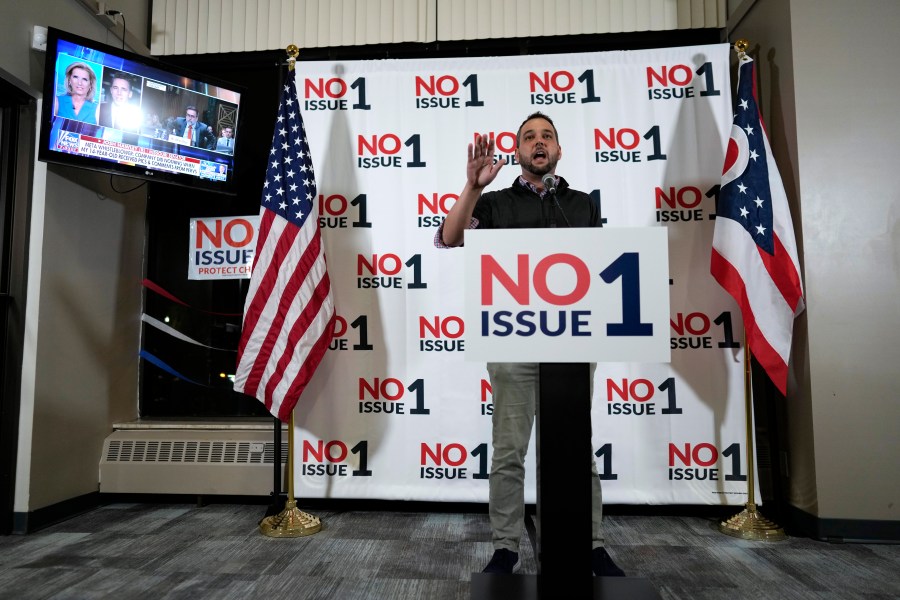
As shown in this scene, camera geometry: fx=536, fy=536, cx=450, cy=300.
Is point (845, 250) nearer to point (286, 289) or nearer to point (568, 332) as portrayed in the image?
point (568, 332)

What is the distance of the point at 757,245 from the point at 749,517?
128cm

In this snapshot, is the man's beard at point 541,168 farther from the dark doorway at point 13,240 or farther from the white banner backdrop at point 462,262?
the dark doorway at point 13,240

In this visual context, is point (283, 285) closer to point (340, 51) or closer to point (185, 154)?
point (185, 154)

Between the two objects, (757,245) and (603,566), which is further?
(757,245)

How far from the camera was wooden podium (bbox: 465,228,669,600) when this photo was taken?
1261 millimetres

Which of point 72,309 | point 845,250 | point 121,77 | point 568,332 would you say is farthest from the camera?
point 72,309

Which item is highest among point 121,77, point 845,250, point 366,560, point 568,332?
point 121,77

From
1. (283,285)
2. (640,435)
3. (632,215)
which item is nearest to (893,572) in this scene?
(640,435)

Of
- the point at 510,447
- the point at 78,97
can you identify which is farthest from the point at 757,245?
the point at 78,97

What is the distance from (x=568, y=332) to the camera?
1265mm

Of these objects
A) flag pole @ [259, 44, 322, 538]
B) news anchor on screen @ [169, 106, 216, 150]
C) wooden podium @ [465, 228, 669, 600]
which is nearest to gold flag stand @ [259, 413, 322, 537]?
flag pole @ [259, 44, 322, 538]

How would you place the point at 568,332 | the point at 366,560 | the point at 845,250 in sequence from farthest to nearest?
the point at 845,250, the point at 366,560, the point at 568,332

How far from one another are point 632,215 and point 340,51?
2106mm

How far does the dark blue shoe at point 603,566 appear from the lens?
1790 millimetres
